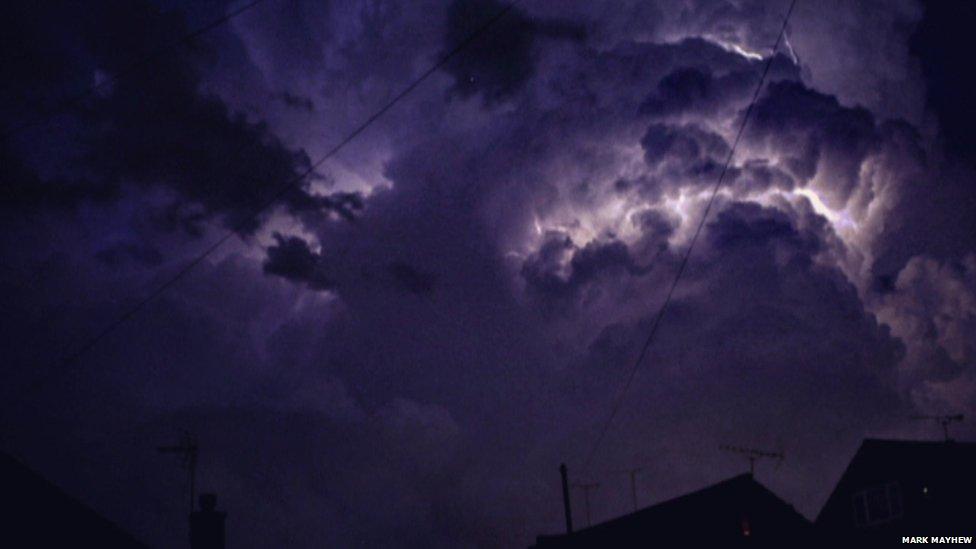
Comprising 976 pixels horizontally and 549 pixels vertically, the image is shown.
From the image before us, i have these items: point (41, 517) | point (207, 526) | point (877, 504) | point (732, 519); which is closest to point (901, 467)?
point (877, 504)

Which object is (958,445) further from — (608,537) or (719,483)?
(608,537)

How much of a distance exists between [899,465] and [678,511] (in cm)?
813

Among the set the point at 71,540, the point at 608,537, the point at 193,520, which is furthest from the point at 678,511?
the point at 71,540

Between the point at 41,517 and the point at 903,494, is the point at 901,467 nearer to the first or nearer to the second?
the point at 903,494

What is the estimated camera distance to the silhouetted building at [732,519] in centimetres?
2702

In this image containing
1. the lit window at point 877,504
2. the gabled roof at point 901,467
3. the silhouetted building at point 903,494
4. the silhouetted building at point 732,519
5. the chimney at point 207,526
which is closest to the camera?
the chimney at point 207,526

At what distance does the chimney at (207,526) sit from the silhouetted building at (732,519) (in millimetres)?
17355

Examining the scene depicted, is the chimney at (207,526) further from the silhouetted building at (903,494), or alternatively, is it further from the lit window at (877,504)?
the lit window at (877,504)

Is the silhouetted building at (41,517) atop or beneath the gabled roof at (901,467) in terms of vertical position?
beneath

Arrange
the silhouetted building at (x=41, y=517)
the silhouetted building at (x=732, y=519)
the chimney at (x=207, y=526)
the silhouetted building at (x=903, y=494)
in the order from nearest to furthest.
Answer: the silhouetted building at (x=41, y=517) → the chimney at (x=207, y=526) → the silhouetted building at (x=903, y=494) → the silhouetted building at (x=732, y=519)

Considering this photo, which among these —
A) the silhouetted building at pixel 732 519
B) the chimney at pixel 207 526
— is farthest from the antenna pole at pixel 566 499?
the chimney at pixel 207 526

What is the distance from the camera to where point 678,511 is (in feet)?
93.7

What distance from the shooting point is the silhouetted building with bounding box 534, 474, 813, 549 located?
88.6ft

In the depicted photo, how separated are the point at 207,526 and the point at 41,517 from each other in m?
5.47
